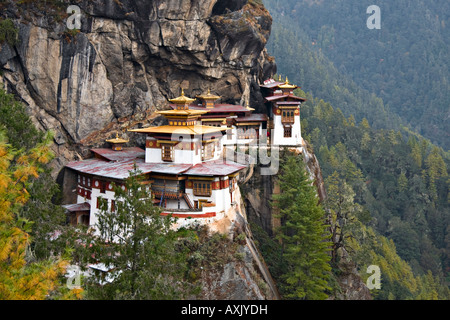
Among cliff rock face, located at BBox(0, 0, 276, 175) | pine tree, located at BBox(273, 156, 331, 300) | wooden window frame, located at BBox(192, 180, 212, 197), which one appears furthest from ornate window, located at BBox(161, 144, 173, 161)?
pine tree, located at BBox(273, 156, 331, 300)

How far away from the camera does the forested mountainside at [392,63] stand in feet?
470

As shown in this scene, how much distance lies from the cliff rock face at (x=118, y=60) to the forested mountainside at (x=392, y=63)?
94.3 meters

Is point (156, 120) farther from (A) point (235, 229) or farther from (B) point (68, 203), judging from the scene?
(A) point (235, 229)

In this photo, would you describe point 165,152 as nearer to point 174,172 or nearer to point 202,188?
point 174,172

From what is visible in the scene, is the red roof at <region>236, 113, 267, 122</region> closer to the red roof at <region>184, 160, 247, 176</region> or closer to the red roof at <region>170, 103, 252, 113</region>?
the red roof at <region>170, 103, 252, 113</region>

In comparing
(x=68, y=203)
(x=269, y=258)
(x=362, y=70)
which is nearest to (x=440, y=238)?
(x=269, y=258)

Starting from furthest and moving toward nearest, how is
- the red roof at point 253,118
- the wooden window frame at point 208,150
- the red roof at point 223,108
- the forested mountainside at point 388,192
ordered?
the forested mountainside at point 388,192, the red roof at point 253,118, the red roof at point 223,108, the wooden window frame at point 208,150

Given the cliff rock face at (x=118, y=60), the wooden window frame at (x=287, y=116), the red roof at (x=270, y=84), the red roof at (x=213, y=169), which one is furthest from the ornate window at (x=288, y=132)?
the red roof at (x=213, y=169)

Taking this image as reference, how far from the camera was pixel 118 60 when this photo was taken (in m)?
40.3

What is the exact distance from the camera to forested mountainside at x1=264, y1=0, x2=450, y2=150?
143125 millimetres

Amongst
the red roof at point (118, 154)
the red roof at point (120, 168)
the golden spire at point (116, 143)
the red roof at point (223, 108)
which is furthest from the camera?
the red roof at point (223, 108)

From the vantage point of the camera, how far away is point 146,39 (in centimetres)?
4116

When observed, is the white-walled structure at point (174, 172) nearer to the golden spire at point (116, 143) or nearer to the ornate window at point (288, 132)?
the golden spire at point (116, 143)

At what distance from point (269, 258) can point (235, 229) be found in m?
6.29
